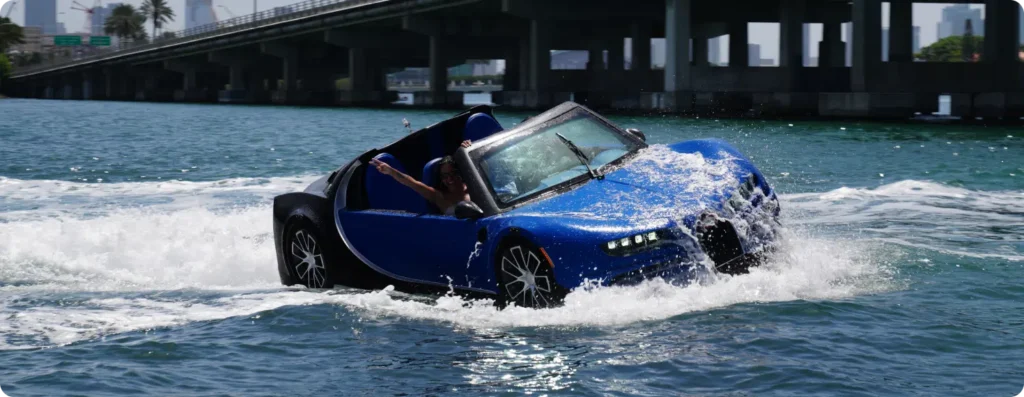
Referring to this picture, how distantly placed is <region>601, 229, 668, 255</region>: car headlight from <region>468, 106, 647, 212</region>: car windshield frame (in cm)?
98

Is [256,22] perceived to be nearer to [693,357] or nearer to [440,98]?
[440,98]

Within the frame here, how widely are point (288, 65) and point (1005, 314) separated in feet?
326

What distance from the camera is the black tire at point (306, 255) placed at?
10.9 metres

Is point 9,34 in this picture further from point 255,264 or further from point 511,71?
point 255,264

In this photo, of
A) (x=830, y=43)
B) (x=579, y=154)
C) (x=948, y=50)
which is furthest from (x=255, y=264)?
(x=948, y=50)

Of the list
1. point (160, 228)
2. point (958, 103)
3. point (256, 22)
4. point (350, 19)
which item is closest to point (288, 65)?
point (256, 22)

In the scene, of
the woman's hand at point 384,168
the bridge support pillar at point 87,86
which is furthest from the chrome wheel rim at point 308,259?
the bridge support pillar at point 87,86

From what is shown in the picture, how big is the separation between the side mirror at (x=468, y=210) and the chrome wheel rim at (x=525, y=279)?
381 mm

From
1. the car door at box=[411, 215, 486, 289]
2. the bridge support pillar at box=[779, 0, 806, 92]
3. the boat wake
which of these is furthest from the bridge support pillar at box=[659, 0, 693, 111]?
the car door at box=[411, 215, 486, 289]

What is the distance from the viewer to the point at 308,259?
437 inches

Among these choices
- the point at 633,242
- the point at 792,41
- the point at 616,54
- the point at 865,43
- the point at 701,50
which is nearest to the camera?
the point at 633,242

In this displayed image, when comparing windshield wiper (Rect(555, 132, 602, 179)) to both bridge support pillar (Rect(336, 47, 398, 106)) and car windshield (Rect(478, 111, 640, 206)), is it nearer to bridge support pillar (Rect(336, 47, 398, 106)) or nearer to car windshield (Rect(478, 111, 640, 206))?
car windshield (Rect(478, 111, 640, 206))

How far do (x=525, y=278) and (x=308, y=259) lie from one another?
2702mm

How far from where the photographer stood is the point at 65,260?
13.5 m
